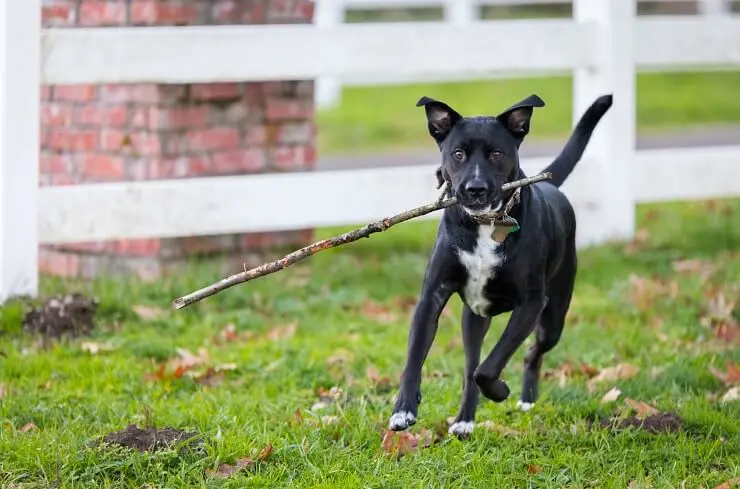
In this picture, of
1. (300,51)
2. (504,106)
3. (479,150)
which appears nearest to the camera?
(479,150)

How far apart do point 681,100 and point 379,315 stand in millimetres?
11666

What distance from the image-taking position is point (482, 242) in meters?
4.44

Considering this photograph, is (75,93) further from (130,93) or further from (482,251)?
(482,251)

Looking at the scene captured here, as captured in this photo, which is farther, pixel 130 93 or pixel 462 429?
pixel 130 93

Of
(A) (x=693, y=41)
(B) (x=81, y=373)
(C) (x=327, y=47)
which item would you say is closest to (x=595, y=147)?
(A) (x=693, y=41)

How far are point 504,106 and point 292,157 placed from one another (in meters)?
7.51

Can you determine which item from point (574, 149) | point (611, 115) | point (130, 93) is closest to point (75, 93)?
point (130, 93)

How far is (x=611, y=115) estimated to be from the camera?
8.27m

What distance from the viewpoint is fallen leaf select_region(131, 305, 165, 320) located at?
6.58m

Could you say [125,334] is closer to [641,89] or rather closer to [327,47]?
[327,47]

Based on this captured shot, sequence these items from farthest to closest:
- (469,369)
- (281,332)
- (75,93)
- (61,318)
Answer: (75,93) < (281,332) < (61,318) < (469,369)

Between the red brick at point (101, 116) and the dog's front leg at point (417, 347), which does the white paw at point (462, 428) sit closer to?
the dog's front leg at point (417, 347)

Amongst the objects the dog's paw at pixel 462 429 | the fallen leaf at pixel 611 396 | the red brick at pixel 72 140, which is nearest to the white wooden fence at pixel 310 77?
the red brick at pixel 72 140

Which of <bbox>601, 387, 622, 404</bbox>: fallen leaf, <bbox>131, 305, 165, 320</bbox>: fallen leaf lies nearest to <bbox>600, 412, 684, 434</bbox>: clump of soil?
<bbox>601, 387, 622, 404</bbox>: fallen leaf
